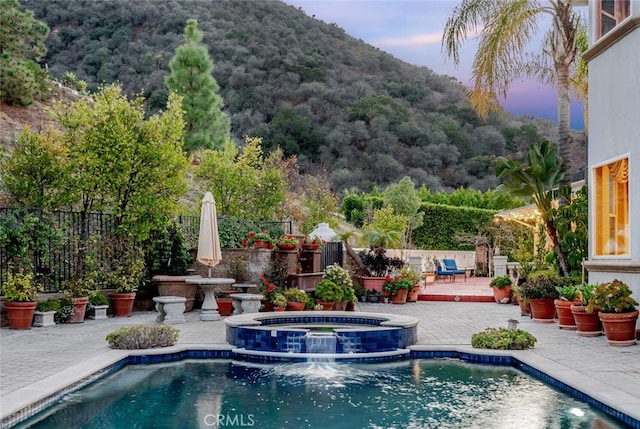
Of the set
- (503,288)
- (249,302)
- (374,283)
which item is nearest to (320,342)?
(249,302)

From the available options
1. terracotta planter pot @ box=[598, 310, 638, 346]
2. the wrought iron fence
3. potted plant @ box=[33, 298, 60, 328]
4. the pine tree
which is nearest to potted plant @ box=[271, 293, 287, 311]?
the wrought iron fence

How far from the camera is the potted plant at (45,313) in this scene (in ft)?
38.7

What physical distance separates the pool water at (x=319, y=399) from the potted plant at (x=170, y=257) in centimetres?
570

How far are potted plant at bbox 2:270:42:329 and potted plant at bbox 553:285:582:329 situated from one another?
30.4 ft

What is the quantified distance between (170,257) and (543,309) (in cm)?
804

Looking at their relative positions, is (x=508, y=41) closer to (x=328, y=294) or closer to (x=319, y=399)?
Result: (x=328, y=294)

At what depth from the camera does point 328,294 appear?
1412 cm

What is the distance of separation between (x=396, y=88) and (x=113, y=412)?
143 ft

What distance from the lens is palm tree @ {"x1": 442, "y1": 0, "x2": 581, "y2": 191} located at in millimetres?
14070

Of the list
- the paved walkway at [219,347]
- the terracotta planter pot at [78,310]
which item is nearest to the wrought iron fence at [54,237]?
the terracotta planter pot at [78,310]

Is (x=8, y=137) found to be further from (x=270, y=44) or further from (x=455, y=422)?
(x=270, y=44)

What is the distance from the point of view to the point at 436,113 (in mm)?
44906

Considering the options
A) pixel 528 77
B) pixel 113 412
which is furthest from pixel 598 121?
pixel 113 412

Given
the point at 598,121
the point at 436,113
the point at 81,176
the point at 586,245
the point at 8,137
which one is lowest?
the point at 586,245
